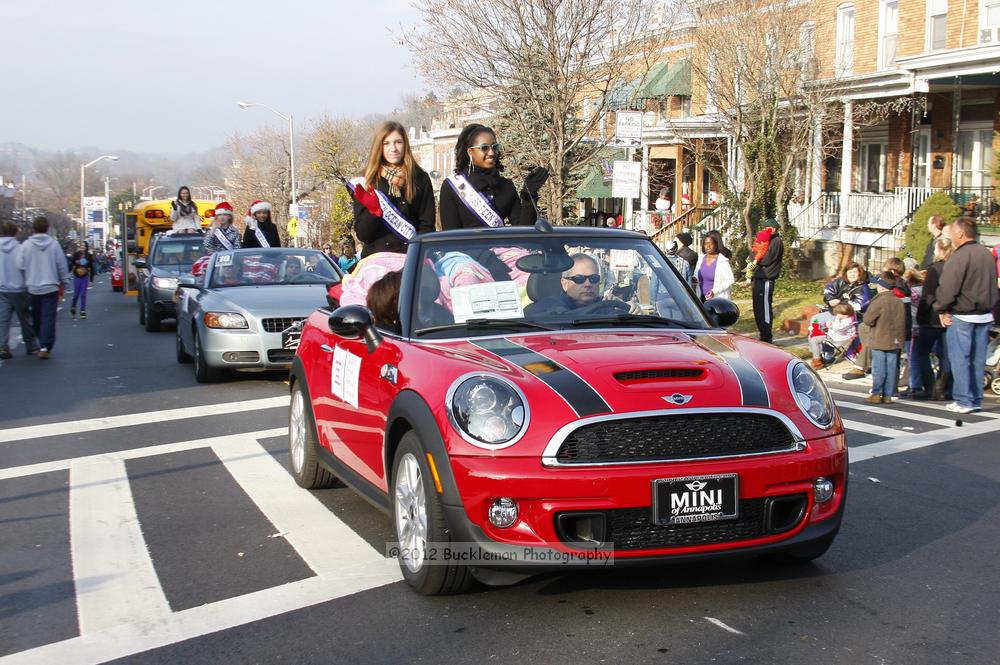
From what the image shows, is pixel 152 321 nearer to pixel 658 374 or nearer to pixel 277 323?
pixel 277 323

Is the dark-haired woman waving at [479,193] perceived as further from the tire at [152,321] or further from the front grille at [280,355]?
the tire at [152,321]

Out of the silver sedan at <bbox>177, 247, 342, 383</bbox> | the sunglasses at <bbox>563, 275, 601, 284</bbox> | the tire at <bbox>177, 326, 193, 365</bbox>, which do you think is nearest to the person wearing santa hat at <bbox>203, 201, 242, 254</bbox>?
the tire at <bbox>177, 326, 193, 365</bbox>

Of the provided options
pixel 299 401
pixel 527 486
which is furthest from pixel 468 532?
pixel 299 401

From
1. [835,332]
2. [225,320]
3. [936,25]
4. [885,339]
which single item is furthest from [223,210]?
[936,25]

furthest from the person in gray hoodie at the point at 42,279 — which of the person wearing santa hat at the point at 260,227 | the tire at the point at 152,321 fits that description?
the tire at the point at 152,321

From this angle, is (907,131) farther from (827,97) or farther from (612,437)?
(612,437)

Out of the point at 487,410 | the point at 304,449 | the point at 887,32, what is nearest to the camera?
the point at 487,410

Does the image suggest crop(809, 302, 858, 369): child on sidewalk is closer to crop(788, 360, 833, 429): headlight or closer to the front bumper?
crop(788, 360, 833, 429): headlight

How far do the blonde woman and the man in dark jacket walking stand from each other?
8403mm

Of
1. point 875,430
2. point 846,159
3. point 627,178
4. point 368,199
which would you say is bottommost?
point 875,430

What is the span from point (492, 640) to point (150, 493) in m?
3.65

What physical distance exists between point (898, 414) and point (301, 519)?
656 cm

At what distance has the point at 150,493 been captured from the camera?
7.17 m

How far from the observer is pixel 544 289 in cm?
566
